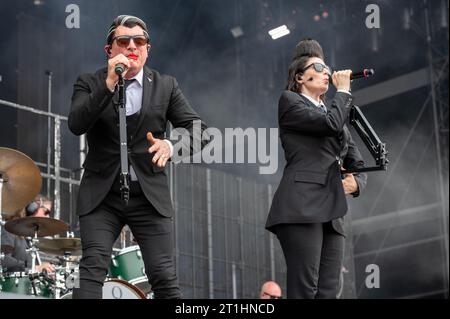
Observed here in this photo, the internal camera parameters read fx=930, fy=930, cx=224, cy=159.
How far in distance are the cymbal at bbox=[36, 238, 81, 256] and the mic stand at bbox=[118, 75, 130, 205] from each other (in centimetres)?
447

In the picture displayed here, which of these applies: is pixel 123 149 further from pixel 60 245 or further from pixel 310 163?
pixel 60 245

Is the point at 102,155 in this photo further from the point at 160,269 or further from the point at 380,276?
the point at 380,276

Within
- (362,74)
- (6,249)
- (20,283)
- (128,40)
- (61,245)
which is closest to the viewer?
(128,40)

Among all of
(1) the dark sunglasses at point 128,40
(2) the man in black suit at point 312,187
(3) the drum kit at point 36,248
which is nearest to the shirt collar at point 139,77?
(1) the dark sunglasses at point 128,40

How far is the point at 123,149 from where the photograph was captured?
3828 millimetres

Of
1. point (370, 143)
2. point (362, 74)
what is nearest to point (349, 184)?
point (370, 143)

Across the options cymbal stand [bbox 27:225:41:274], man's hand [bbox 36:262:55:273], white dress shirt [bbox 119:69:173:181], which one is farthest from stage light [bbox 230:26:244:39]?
white dress shirt [bbox 119:69:173:181]

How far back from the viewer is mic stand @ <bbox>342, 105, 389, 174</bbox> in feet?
13.7

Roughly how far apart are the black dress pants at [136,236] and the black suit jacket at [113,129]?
0.04m

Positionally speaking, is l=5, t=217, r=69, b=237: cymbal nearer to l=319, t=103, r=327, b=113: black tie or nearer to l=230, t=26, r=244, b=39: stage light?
l=230, t=26, r=244, b=39: stage light

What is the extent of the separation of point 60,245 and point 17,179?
102cm

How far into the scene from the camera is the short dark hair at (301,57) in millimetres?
4398

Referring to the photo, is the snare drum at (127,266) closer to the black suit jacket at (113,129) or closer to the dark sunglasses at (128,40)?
the black suit jacket at (113,129)
